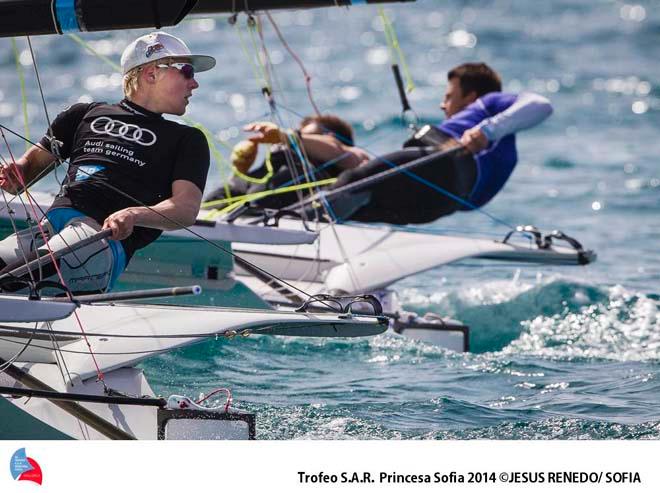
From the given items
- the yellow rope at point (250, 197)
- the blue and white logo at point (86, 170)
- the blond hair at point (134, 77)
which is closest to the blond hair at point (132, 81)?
the blond hair at point (134, 77)

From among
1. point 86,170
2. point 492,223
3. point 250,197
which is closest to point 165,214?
point 86,170

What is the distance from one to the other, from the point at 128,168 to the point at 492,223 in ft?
14.5

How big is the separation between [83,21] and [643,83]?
30.8 feet

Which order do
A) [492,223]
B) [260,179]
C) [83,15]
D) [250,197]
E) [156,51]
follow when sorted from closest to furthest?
[83,15] → [156,51] → [250,197] → [260,179] → [492,223]

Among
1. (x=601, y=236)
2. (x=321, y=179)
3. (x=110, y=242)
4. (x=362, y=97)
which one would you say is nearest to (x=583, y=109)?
(x=362, y=97)

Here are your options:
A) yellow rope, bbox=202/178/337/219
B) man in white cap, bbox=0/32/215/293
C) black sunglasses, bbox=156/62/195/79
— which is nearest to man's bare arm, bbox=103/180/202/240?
man in white cap, bbox=0/32/215/293

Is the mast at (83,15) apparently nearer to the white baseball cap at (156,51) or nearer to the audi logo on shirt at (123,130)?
the white baseball cap at (156,51)

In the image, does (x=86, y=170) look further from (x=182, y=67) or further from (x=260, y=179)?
(x=260, y=179)

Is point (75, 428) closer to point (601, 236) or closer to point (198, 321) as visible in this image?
point (198, 321)

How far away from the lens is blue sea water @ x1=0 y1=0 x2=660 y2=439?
13.4ft

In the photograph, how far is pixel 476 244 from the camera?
568cm

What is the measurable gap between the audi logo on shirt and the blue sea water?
0.84 meters

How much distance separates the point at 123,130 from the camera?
3.83 m

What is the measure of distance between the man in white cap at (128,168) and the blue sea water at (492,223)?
672 mm
